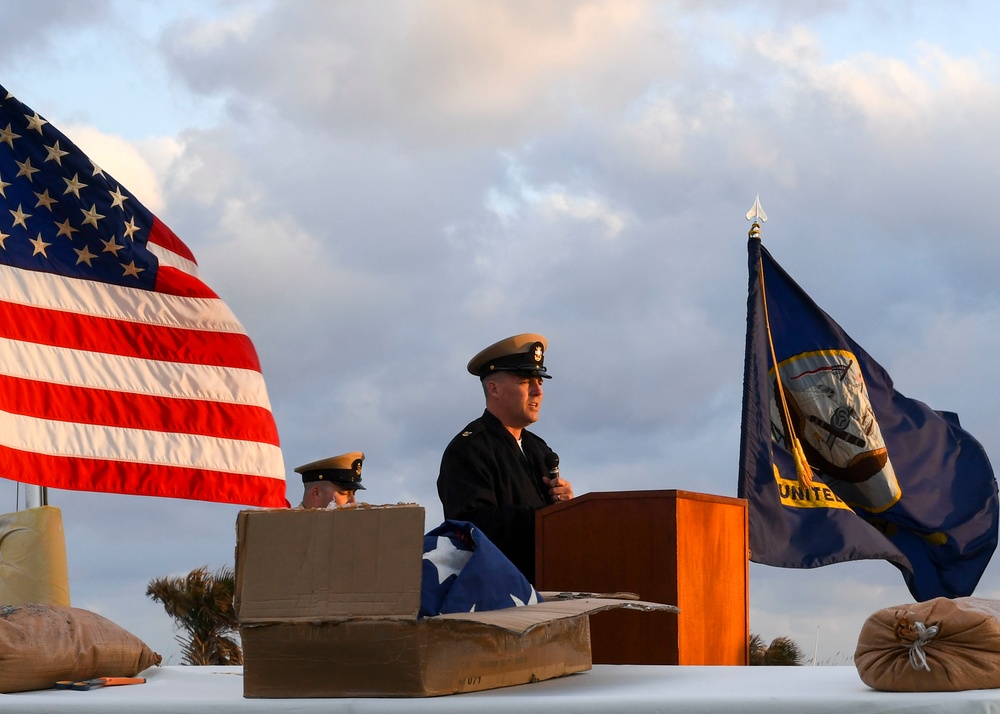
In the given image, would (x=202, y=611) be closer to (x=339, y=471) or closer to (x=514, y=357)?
(x=339, y=471)

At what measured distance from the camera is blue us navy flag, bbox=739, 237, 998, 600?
6.98 meters

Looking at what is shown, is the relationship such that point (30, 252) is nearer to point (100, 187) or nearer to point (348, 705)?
point (100, 187)

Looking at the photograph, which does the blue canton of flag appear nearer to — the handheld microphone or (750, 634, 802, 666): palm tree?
the handheld microphone

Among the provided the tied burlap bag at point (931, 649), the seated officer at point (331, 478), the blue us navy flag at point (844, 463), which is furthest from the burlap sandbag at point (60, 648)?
the seated officer at point (331, 478)

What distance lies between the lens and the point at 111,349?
650cm

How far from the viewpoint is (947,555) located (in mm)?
8250

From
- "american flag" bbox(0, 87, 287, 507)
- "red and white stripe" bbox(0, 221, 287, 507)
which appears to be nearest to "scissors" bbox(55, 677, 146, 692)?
"red and white stripe" bbox(0, 221, 287, 507)

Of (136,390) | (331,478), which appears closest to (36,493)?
(136,390)

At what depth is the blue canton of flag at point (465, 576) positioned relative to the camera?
251cm

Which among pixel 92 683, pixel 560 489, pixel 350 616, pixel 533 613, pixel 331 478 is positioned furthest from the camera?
pixel 331 478

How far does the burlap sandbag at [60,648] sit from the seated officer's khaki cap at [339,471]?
627 cm

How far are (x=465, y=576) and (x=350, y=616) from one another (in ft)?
0.83

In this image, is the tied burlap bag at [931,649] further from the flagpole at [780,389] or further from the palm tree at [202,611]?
the palm tree at [202,611]

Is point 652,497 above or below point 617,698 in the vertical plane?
above
